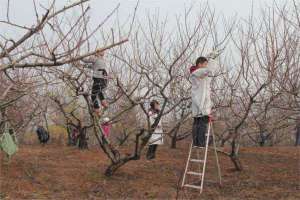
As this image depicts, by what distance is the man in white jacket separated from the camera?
6289 millimetres

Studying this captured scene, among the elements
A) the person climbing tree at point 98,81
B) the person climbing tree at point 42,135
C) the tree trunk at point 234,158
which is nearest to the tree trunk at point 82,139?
the person climbing tree at point 98,81

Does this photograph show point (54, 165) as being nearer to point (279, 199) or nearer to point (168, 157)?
point (168, 157)

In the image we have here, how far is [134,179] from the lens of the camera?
22.7 feet

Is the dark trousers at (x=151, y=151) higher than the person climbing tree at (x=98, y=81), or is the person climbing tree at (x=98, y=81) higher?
the person climbing tree at (x=98, y=81)

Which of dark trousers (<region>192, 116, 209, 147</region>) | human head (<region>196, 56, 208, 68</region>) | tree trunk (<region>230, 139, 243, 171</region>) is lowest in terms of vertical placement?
tree trunk (<region>230, 139, 243, 171</region>)

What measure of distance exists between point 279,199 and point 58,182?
3141 millimetres

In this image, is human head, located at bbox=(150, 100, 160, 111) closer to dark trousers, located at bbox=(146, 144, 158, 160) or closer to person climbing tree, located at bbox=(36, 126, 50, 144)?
dark trousers, located at bbox=(146, 144, 158, 160)

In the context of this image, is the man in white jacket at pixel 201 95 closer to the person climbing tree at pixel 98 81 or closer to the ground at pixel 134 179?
the ground at pixel 134 179

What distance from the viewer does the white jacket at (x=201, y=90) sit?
20.6 feet

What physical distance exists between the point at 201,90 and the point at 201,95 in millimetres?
78

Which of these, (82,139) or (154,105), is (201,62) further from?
(82,139)

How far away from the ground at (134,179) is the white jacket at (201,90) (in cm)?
113

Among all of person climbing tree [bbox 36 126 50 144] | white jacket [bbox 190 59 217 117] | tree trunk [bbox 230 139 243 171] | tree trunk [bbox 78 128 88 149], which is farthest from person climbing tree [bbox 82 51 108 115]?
person climbing tree [bbox 36 126 50 144]

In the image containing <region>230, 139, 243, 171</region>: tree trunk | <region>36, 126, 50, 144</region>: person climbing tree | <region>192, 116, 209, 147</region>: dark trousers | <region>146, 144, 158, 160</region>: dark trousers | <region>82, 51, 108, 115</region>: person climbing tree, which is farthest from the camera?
<region>36, 126, 50, 144</region>: person climbing tree
